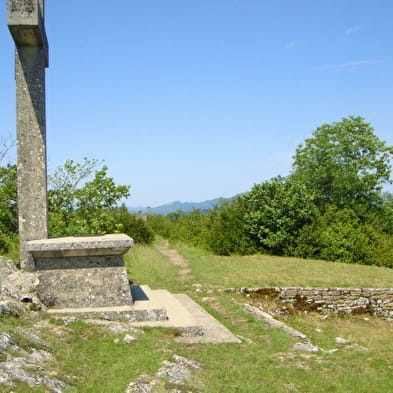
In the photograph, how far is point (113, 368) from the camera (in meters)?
5.00

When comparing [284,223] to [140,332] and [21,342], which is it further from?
[21,342]

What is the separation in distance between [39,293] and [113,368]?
2902 millimetres

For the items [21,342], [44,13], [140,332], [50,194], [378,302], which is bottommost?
[378,302]

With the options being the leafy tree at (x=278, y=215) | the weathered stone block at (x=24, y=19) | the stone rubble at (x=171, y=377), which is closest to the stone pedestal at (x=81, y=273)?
the stone rubble at (x=171, y=377)

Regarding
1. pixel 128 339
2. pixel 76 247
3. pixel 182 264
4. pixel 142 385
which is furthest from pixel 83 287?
pixel 182 264

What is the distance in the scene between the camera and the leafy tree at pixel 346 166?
23.7 metres

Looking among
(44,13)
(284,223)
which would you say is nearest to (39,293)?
(44,13)

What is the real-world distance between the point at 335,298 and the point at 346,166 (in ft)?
45.4

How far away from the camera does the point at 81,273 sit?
24.7 feet

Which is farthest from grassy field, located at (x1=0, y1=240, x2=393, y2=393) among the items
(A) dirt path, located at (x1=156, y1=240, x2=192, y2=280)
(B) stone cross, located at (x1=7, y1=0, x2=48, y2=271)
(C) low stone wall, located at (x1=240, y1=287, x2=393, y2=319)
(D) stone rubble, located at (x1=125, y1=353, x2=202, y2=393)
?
(A) dirt path, located at (x1=156, y1=240, x2=192, y2=280)

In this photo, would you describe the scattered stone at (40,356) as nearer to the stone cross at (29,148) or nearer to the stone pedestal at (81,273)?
the stone pedestal at (81,273)

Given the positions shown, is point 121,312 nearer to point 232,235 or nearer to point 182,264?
point 182,264

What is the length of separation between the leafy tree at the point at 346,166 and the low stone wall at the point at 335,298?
11.4 m

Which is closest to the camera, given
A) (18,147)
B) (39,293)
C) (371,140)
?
(39,293)
